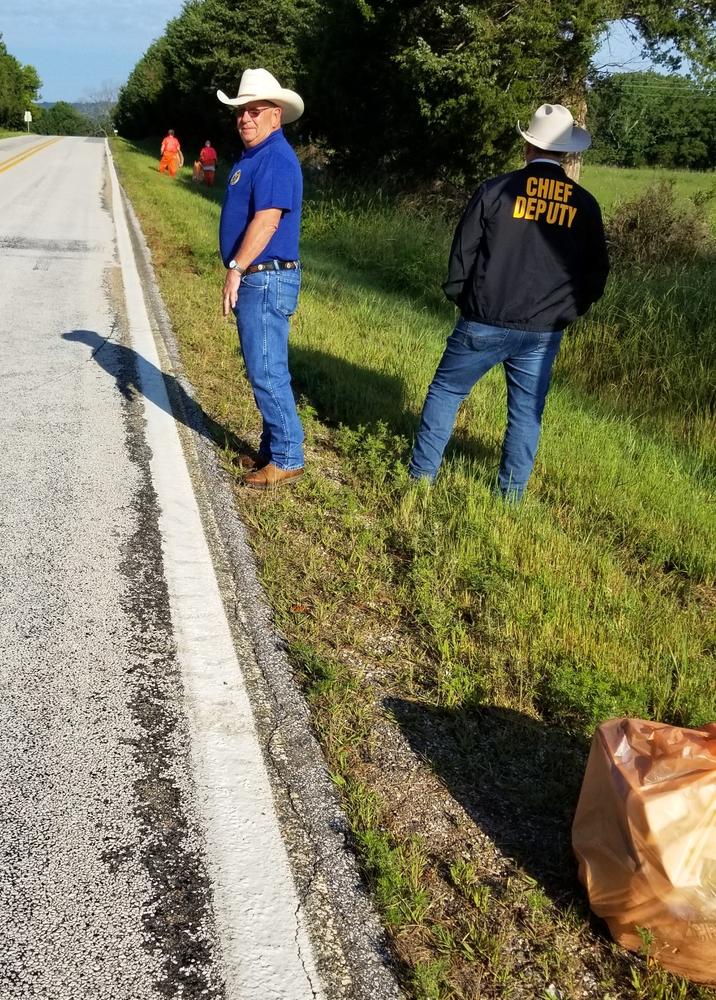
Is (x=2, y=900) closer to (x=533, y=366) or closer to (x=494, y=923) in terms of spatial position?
(x=494, y=923)

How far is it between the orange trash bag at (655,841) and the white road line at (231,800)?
0.73 m

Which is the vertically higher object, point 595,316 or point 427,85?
point 427,85

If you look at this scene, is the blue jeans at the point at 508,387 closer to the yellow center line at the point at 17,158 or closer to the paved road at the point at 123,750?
the paved road at the point at 123,750

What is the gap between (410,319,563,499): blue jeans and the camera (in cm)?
441

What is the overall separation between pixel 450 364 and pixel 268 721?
2.38 meters

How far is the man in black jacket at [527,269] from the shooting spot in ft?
13.5

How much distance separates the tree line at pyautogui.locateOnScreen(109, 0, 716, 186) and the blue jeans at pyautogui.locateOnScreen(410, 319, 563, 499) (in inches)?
441

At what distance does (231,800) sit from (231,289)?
8.71 ft

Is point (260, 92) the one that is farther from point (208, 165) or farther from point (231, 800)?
point (208, 165)

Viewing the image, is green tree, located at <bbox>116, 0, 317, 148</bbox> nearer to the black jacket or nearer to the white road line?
the black jacket

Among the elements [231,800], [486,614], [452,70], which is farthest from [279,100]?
[452,70]

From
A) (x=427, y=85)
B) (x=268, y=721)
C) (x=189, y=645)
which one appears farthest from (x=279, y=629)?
(x=427, y=85)

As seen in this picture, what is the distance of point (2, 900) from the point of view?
208 centimetres

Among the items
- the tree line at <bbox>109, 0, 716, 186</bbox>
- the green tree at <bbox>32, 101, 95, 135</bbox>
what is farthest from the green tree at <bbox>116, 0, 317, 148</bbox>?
the green tree at <bbox>32, 101, 95, 135</bbox>
